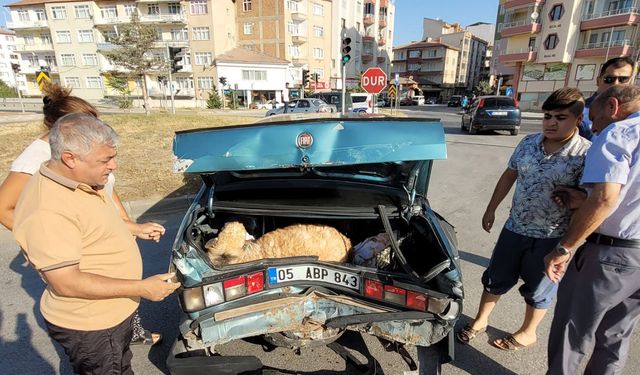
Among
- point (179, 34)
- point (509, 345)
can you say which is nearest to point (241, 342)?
point (509, 345)

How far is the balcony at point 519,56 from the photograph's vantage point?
114 ft

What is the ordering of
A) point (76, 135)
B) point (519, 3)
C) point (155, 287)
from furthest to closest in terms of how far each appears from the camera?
point (519, 3) < point (155, 287) < point (76, 135)

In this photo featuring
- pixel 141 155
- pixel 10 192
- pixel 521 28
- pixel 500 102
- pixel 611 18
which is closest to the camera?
pixel 10 192

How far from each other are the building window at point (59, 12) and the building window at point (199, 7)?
16619 millimetres

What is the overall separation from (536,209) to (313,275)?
5.09 feet

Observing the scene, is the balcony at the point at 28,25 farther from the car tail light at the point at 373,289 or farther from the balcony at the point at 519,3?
the car tail light at the point at 373,289

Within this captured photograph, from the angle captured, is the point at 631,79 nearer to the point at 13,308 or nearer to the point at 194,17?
the point at 13,308

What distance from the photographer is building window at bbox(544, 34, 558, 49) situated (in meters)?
33.4

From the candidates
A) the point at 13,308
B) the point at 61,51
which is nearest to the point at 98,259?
the point at 13,308

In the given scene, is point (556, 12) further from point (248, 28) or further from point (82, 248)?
point (82, 248)

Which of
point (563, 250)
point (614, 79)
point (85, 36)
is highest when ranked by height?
point (85, 36)

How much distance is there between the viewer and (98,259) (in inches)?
60.6

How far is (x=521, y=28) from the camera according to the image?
116 feet

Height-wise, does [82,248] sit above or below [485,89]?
below
